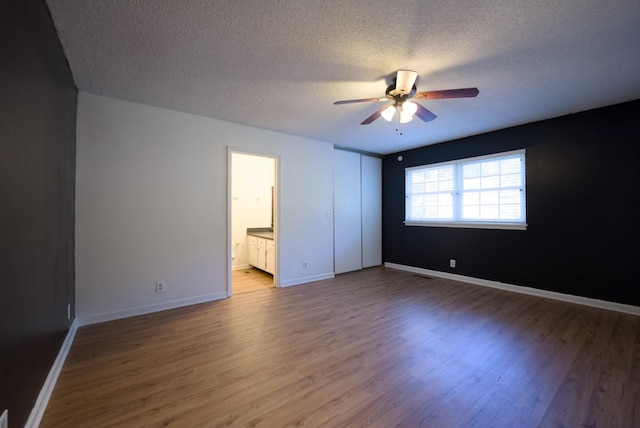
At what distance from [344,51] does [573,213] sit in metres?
3.75

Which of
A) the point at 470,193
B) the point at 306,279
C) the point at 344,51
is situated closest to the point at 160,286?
the point at 306,279

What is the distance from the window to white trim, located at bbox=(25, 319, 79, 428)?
5.25 meters

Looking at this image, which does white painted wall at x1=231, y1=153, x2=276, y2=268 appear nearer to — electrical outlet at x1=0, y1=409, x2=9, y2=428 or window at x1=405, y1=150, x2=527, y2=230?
window at x1=405, y1=150, x2=527, y2=230

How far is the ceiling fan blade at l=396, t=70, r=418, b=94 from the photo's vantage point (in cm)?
229

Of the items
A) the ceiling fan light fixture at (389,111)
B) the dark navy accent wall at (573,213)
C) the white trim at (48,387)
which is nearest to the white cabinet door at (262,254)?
the white trim at (48,387)

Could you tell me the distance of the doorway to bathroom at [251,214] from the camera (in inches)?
207

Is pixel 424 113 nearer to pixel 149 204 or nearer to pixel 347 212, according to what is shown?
pixel 347 212

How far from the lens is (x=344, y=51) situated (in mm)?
2078

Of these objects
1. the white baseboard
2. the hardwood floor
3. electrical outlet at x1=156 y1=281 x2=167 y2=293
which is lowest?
the hardwood floor

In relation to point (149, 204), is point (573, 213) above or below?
below

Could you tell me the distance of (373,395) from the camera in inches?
66.9

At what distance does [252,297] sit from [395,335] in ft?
6.83

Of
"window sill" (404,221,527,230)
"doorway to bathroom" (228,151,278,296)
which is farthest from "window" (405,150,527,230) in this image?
"doorway to bathroom" (228,151,278,296)

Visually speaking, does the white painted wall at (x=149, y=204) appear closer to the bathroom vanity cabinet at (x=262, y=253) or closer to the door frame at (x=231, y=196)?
the door frame at (x=231, y=196)
